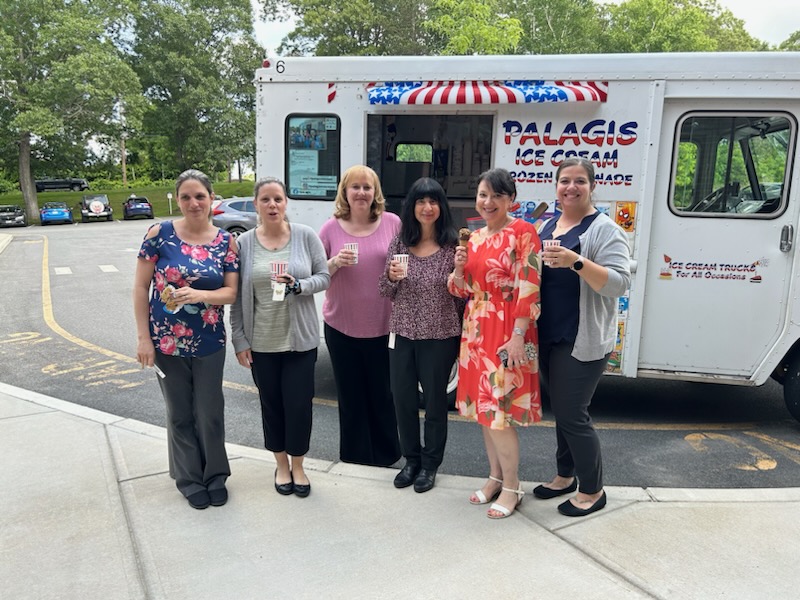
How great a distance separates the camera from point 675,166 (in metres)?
4.45

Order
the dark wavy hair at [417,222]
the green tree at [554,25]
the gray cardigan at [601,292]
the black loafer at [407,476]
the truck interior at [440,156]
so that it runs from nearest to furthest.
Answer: the gray cardigan at [601,292] < the dark wavy hair at [417,222] < the black loafer at [407,476] < the truck interior at [440,156] < the green tree at [554,25]

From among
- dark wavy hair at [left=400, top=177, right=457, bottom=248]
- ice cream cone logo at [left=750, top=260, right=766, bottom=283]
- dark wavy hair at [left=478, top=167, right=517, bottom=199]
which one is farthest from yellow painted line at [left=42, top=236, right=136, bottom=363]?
ice cream cone logo at [left=750, top=260, right=766, bottom=283]

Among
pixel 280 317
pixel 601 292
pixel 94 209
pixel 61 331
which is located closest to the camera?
pixel 601 292

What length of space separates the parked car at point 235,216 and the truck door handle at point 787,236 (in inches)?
593

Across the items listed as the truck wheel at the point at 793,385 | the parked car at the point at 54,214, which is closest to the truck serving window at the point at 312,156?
the truck wheel at the point at 793,385

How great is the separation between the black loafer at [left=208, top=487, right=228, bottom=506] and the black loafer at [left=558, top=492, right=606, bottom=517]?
1869 millimetres

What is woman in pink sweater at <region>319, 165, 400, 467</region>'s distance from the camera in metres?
3.60

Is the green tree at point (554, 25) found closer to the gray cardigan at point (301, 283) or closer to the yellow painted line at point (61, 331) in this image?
the yellow painted line at point (61, 331)

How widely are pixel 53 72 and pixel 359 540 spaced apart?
3210 cm

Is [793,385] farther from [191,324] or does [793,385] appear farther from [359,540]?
[191,324]

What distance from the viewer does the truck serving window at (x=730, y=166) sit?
438cm

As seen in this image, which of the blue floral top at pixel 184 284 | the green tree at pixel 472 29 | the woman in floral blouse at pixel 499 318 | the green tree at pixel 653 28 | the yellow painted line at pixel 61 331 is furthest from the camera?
the green tree at pixel 653 28

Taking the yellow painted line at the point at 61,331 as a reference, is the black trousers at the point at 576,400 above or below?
above

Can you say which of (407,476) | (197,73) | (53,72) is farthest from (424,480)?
(197,73)
